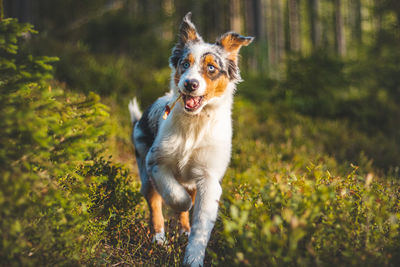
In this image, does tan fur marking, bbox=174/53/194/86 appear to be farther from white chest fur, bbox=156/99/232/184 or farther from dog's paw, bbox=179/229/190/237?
dog's paw, bbox=179/229/190/237

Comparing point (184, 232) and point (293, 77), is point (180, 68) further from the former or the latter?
point (293, 77)

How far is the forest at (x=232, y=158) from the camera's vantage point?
213 centimetres

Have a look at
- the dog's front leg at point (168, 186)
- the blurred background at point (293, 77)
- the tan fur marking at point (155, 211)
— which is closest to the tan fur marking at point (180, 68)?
the dog's front leg at point (168, 186)

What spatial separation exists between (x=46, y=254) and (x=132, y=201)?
1368mm

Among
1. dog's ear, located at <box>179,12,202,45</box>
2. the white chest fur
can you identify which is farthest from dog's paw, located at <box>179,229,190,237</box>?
dog's ear, located at <box>179,12,202,45</box>

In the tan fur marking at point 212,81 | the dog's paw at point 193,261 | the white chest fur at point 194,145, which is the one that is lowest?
the dog's paw at point 193,261

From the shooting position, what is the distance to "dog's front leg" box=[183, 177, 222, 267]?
2.78 metres

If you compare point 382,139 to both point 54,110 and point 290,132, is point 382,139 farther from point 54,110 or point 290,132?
point 54,110

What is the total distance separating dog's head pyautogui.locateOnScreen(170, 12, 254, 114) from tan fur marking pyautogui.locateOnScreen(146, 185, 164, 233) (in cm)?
123

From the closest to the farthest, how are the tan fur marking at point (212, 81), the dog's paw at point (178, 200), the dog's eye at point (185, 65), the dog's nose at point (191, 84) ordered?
the dog's nose at point (191, 84) < the dog's paw at point (178, 200) < the tan fur marking at point (212, 81) < the dog's eye at point (185, 65)

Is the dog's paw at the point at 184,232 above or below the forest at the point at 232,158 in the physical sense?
below

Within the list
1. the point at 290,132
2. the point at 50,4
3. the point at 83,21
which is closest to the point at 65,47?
the point at 83,21

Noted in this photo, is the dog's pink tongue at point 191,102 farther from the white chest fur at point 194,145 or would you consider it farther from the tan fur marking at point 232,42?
the tan fur marking at point 232,42

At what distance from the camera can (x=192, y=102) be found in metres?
3.15
